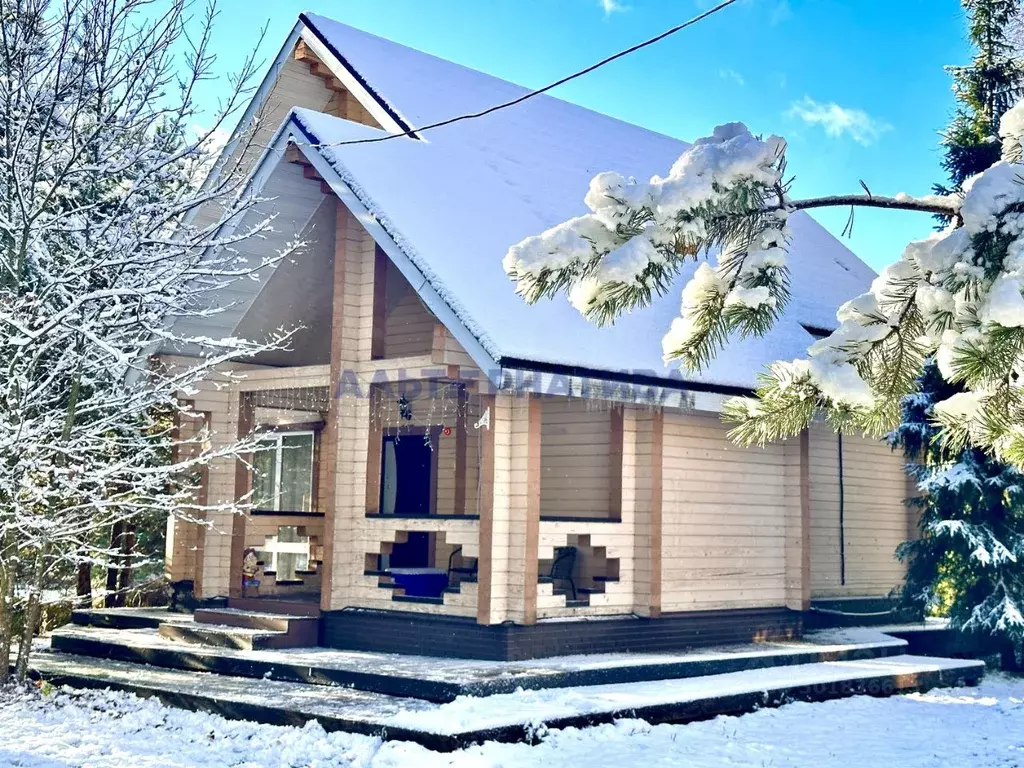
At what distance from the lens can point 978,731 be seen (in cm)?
1052

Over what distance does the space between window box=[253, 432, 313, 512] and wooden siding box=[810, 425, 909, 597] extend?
25.9 ft

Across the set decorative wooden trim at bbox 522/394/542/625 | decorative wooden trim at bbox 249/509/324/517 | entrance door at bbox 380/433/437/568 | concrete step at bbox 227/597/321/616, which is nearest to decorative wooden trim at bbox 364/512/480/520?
decorative wooden trim at bbox 522/394/542/625

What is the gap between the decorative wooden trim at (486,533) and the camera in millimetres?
11570

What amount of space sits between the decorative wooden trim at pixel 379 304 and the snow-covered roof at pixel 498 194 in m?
0.93

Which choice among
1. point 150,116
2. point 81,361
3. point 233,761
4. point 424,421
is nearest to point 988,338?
point 233,761

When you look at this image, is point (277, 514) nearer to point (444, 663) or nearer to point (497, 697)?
point (444, 663)

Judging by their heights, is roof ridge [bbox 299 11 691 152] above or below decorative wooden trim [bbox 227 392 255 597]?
above

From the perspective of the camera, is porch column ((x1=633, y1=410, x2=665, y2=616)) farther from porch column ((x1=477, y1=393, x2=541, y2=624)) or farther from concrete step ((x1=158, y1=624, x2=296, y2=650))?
concrete step ((x1=158, y1=624, x2=296, y2=650))

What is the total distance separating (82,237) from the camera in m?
11.2

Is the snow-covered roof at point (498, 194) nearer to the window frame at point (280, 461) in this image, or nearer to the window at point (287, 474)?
the window frame at point (280, 461)

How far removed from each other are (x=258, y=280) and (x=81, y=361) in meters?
4.38

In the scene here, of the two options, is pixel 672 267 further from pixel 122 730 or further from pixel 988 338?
pixel 122 730

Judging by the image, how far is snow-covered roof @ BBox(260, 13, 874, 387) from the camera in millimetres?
11711

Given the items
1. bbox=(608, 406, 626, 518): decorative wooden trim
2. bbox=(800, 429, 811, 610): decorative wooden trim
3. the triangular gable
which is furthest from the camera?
bbox=(800, 429, 811, 610): decorative wooden trim
